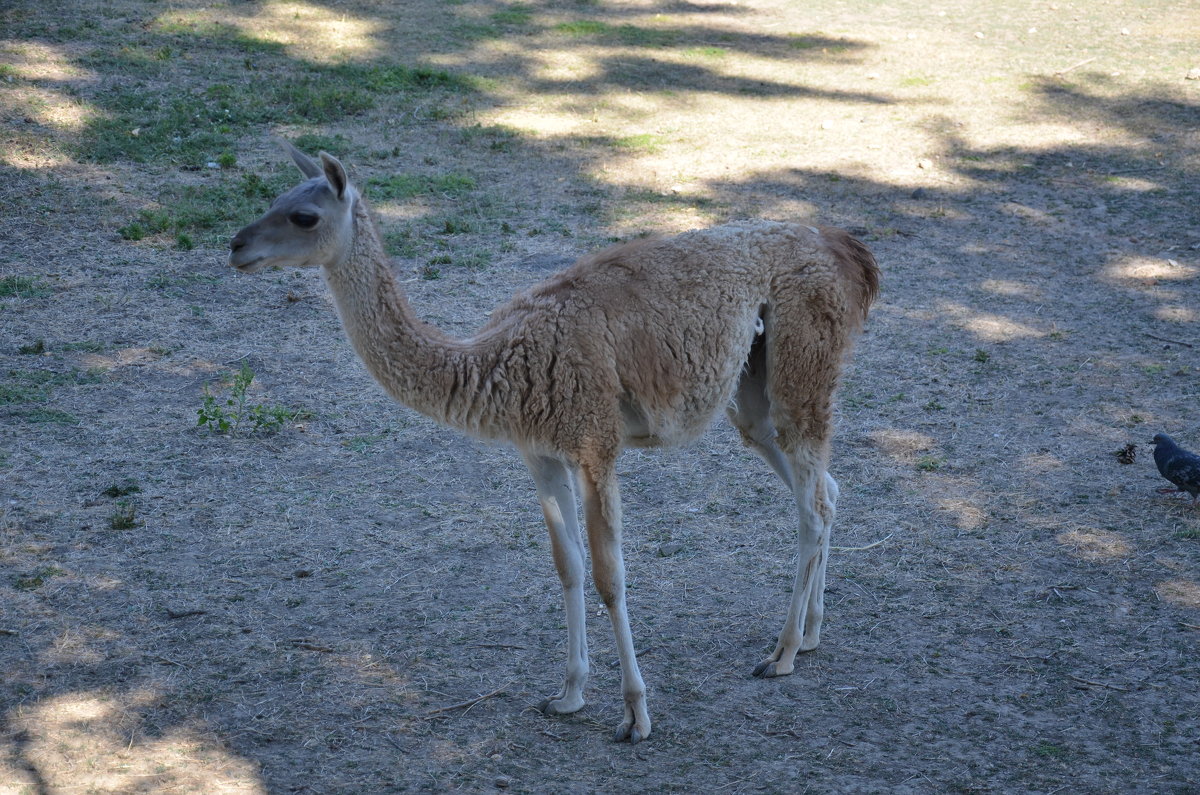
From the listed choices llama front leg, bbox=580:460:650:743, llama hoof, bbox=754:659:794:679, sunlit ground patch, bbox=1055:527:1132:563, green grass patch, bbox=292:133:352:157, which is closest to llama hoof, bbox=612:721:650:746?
llama front leg, bbox=580:460:650:743

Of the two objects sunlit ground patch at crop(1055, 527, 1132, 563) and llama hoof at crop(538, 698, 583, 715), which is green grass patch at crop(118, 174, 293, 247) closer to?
llama hoof at crop(538, 698, 583, 715)

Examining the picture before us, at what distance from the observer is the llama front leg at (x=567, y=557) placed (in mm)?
4664

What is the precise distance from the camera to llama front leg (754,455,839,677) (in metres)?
5.00

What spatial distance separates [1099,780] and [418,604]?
10.1 feet

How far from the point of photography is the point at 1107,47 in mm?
15414

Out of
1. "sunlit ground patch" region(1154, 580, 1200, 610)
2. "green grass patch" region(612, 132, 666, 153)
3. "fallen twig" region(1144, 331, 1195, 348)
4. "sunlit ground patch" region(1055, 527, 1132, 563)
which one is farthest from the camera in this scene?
"green grass patch" region(612, 132, 666, 153)

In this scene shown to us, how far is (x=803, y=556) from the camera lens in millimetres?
5055

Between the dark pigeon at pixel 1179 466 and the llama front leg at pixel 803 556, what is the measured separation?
2264 mm

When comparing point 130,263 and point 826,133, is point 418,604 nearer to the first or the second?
point 130,263

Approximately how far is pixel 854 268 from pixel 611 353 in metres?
1.29

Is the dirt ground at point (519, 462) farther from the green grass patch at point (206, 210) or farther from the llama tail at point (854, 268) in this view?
the llama tail at point (854, 268)

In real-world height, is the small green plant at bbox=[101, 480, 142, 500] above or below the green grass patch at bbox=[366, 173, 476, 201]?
below

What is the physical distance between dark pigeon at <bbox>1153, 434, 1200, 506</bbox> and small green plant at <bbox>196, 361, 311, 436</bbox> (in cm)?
513

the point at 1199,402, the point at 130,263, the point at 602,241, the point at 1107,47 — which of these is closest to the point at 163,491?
the point at 130,263
